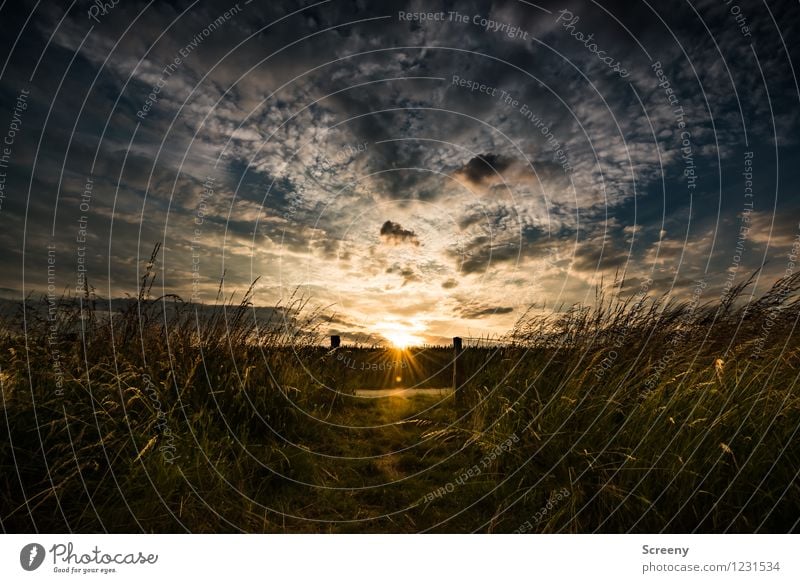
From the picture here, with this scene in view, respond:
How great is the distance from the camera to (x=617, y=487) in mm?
3475

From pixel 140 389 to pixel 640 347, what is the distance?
15.6 ft

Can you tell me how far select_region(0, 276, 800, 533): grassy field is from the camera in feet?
11.0

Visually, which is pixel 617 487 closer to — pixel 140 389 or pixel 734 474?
pixel 734 474
